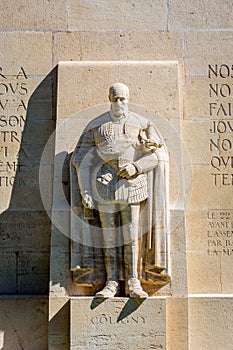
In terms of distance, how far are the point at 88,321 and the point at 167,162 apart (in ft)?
6.77

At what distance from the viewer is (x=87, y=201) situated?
9.46m

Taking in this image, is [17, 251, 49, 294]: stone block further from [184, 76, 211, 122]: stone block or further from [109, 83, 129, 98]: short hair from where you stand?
[184, 76, 211, 122]: stone block

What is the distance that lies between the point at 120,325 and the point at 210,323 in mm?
1162

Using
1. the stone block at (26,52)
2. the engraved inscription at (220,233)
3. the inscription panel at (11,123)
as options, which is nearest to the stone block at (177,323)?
the engraved inscription at (220,233)

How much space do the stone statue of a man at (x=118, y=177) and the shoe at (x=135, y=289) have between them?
11mm

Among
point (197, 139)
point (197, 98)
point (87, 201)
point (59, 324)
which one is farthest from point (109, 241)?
point (197, 98)

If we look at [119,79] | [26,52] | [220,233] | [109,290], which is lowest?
[109,290]

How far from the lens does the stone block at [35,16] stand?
34.5 ft

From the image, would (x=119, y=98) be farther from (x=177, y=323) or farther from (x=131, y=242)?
(x=177, y=323)

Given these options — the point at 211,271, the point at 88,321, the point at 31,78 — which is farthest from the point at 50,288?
the point at 31,78

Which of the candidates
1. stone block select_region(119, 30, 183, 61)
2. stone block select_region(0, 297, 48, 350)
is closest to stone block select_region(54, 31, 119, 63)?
stone block select_region(119, 30, 183, 61)

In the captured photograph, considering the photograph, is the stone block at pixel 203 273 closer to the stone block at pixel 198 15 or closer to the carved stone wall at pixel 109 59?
the carved stone wall at pixel 109 59

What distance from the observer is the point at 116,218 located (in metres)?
9.58

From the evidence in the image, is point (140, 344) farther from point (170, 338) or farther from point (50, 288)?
point (50, 288)
